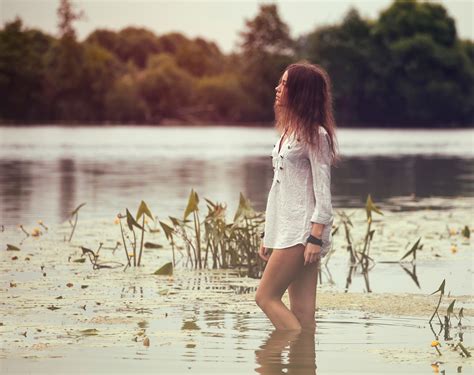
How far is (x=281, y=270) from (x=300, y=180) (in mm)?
553

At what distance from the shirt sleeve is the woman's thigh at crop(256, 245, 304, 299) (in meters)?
0.26

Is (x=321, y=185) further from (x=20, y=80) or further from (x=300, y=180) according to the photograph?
(x=20, y=80)

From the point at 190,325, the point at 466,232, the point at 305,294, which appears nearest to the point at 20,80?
the point at 466,232

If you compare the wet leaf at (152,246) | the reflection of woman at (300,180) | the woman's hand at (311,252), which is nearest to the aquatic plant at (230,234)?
the wet leaf at (152,246)

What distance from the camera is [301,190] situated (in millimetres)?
6902

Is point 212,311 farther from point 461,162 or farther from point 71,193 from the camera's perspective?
point 461,162

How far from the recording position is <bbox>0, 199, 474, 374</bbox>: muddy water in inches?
265

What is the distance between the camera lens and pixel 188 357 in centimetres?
685

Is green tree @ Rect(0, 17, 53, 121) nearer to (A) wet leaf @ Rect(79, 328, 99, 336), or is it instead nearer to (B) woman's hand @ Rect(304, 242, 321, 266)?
(A) wet leaf @ Rect(79, 328, 99, 336)

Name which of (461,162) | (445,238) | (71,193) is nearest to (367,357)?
(445,238)

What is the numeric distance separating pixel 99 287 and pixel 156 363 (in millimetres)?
3182

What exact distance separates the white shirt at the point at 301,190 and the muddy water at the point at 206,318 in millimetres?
724

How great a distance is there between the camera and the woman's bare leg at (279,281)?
6945 mm

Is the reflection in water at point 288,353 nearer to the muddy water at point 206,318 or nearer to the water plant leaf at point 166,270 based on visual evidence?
the muddy water at point 206,318
